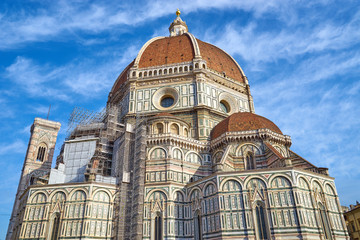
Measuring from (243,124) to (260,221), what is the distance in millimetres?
10170

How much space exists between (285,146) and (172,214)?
12842 mm

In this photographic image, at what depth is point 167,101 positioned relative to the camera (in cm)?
3528

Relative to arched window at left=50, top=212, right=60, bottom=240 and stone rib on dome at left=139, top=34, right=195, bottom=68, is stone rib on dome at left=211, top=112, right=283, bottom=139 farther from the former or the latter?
arched window at left=50, top=212, right=60, bottom=240

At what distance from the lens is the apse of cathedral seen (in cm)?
2175

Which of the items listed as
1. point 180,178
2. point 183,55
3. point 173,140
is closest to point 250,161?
point 180,178

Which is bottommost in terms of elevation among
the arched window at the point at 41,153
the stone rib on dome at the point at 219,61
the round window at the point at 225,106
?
the arched window at the point at 41,153

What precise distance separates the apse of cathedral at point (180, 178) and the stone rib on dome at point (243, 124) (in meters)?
0.10

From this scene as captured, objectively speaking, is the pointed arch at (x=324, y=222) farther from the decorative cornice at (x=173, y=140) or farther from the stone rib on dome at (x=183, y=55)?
the stone rib on dome at (x=183, y=55)

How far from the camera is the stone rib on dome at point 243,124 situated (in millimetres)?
28203

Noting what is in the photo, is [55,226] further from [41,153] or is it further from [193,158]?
[41,153]

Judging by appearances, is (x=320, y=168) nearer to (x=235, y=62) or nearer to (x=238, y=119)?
(x=238, y=119)

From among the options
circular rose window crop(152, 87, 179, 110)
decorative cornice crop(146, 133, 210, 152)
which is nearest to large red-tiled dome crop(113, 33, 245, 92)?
circular rose window crop(152, 87, 179, 110)

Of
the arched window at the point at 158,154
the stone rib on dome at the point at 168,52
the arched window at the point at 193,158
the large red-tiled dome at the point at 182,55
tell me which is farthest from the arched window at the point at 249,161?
the stone rib on dome at the point at 168,52

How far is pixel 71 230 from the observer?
23.6 metres
